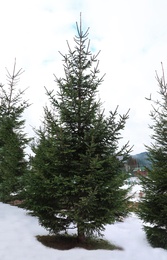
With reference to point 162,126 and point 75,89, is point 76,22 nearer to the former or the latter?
point 75,89

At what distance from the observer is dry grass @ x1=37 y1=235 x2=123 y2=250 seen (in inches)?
308

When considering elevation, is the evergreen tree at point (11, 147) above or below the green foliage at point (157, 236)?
above

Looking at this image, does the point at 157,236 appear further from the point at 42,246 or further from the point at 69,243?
the point at 42,246

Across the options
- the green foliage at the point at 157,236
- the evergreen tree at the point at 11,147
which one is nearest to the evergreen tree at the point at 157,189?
the green foliage at the point at 157,236

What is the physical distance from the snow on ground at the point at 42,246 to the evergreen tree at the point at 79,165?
2.45ft

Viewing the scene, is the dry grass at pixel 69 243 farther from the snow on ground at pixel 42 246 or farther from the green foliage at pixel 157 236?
the green foliage at pixel 157 236

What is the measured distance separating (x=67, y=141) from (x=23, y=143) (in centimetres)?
670

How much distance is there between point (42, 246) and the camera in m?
7.51

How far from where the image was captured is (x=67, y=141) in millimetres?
8102

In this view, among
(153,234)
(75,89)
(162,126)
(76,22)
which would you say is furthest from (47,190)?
(76,22)

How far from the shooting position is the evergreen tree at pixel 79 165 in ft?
24.5

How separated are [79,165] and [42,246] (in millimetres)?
2626

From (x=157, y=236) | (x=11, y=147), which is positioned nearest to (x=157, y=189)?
(x=157, y=236)

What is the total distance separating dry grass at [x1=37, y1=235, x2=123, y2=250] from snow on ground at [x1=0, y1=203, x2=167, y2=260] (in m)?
0.35
